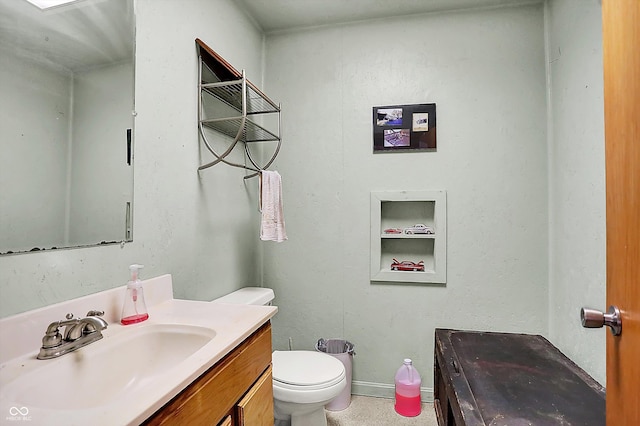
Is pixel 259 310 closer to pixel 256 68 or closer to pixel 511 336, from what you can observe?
pixel 511 336

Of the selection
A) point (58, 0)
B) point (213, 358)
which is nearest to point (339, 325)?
point (213, 358)

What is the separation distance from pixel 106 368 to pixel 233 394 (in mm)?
347

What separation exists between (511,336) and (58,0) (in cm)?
244

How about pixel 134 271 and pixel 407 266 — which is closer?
pixel 134 271

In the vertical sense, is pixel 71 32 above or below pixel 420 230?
above

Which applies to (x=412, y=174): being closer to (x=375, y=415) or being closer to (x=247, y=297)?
(x=247, y=297)

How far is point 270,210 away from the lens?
1.84 metres

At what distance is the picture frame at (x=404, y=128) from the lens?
2.06 m

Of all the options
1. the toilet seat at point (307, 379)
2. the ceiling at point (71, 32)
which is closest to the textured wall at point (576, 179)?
the toilet seat at point (307, 379)

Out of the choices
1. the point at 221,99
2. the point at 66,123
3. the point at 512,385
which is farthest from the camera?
the point at 221,99

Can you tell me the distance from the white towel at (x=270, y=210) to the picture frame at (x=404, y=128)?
2.57ft

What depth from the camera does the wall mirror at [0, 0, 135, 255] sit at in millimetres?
804

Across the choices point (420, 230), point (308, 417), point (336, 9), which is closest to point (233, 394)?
point (308, 417)

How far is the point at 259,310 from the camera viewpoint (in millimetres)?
1129
